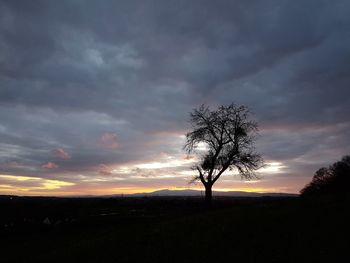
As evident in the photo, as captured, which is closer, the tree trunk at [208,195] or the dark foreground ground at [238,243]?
the dark foreground ground at [238,243]

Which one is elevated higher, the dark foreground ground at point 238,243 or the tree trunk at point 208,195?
the tree trunk at point 208,195

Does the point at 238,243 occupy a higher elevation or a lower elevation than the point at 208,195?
lower

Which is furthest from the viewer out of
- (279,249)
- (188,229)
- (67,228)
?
(67,228)

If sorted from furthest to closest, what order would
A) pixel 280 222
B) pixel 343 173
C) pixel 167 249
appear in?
1. pixel 343 173
2. pixel 280 222
3. pixel 167 249

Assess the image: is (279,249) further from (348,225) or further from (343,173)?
(343,173)

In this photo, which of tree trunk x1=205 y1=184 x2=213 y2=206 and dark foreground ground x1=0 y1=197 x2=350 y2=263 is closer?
dark foreground ground x1=0 y1=197 x2=350 y2=263

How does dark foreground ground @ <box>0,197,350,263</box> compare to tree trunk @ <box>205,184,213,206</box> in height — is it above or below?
below

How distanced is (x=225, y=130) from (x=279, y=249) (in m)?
37.7

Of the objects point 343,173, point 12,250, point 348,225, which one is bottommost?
point 12,250

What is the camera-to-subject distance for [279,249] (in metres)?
16.7

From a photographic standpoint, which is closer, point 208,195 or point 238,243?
point 238,243

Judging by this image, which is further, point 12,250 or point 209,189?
point 209,189

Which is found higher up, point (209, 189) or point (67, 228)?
point (209, 189)

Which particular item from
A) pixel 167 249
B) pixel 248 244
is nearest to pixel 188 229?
pixel 167 249
